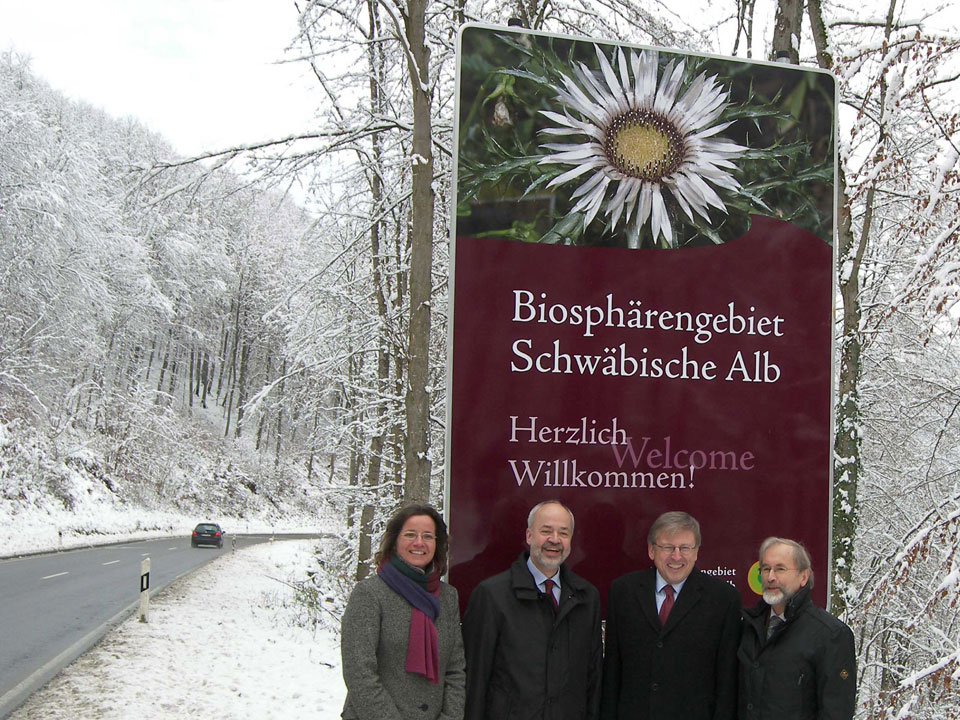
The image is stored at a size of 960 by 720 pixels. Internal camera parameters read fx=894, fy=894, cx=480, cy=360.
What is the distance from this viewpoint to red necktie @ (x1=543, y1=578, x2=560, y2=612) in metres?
3.10

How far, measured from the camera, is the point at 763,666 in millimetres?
2895

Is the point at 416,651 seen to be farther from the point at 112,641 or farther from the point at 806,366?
the point at 112,641

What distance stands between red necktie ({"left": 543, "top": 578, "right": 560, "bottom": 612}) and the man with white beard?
632 millimetres

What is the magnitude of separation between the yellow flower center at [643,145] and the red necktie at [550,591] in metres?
1.56

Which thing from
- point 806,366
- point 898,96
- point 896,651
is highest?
point 898,96

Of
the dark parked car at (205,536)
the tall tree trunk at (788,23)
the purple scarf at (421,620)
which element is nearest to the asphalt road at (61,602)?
the dark parked car at (205,536)

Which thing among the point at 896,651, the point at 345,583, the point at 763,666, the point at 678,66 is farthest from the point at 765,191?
the point at 345,583

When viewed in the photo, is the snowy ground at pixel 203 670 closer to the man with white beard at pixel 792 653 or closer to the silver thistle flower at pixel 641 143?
the man with white beard at pixel 792 653

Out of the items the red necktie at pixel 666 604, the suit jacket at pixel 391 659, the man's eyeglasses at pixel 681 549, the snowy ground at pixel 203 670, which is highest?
the man's eyeglasses at pixel 681 549

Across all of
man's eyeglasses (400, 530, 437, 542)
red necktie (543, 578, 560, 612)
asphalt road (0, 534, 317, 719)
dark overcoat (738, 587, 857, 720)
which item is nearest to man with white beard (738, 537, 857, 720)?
dark overcoat (738, 587, 857, 720)

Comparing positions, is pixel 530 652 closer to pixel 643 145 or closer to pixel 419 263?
pixel 643 145

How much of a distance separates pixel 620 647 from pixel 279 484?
48614 mm

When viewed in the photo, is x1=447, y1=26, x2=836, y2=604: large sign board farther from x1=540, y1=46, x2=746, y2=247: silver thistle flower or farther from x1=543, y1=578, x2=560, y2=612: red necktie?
x1=543, y1=578, x2=560, y2=612: red necktie

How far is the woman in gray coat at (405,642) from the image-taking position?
9.74 feet
